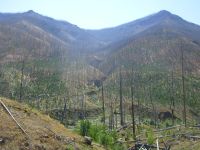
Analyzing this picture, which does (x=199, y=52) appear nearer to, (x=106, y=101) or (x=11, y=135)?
(x=106, y=101)

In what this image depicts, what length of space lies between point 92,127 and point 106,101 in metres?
93.8

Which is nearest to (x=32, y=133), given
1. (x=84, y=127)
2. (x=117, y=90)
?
(x=84, y=127)

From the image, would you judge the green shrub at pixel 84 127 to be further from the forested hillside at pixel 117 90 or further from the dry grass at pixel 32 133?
the forested hillside at pixel 117 90

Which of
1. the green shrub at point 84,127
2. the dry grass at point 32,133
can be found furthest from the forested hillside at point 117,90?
the dry grass at point 32,133

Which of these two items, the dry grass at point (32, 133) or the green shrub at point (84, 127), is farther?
the green shrub at point (84, 127)

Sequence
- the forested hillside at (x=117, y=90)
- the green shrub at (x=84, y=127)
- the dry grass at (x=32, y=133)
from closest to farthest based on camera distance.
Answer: the dry grass at (x=32, y=133) < the green shrub at (x=84, y=127) < the forested hillside at (x=117, y=90)

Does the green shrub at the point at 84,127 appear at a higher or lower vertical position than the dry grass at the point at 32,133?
lower

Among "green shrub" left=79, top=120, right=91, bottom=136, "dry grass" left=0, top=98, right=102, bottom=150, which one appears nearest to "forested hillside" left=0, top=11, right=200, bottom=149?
"green shrub" left=79, top=120, right=91, bottom=136

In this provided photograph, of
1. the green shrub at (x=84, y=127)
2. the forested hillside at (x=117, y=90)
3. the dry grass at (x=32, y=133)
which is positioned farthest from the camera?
the forested hillside at (x=117, y=90)

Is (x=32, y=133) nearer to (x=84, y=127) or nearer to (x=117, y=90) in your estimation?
(x=84, y=127)

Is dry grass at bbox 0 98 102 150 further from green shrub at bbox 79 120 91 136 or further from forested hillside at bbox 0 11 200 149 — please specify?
forested hillside at bbox 0 11 200 149

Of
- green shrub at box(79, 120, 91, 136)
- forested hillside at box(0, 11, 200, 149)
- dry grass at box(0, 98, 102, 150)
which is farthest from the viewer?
forested hillside at box(0, 11, 200, 149)

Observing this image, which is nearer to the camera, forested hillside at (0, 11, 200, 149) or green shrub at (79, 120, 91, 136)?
green shrub at (79, 120, 91, 136)

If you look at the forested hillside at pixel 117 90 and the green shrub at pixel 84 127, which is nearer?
the green shrub at pixel 84 127
